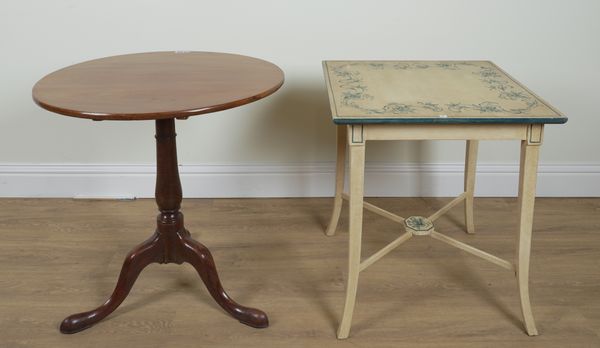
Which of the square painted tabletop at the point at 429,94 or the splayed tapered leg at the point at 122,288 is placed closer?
the square painted tabletop at the point at 429,94

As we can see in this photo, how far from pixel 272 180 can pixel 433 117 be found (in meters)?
1.39

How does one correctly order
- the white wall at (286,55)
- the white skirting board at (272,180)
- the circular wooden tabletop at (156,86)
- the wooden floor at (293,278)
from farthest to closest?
the white skirting board at (272,180) < the white wall at (286,55) < the wooden floor at (293,278) < the circular wooden tabletop at (156,86)

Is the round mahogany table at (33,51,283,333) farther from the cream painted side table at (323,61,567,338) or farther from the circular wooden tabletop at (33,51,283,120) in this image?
the cream painted side table at (323,61,567,338)

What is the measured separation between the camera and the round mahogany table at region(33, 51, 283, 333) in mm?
1903

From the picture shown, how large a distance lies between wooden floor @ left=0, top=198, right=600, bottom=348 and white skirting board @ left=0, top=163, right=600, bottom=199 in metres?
0.06

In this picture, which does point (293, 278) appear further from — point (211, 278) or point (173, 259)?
point (173, 259)

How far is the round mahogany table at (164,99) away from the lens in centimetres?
190

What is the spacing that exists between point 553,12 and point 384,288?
59.2 inches

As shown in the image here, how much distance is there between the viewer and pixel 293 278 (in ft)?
8.67

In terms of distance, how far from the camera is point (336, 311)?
2436 mm

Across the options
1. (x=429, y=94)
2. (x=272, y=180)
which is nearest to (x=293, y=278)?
(x=272, y=180)

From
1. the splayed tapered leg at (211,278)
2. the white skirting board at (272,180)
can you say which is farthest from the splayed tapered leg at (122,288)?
the white skirting board at (272,180)

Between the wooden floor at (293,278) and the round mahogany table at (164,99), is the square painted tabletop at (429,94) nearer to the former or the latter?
the round mahogany table at (164,99)

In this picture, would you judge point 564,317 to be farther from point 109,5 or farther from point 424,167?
point 109,5
